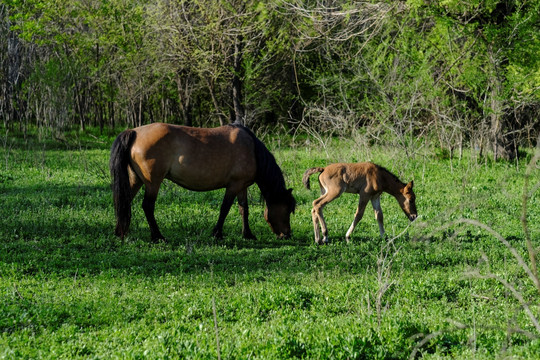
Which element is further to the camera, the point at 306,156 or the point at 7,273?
the point at 306,156

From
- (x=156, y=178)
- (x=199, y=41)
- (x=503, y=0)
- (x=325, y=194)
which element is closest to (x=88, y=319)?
Result: (x=156, y=178)

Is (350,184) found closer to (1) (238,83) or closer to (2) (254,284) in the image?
(2) (254,284)

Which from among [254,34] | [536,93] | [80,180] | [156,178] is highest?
[254,34]

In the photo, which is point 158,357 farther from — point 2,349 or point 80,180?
point 80,180

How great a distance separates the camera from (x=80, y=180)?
15.0m

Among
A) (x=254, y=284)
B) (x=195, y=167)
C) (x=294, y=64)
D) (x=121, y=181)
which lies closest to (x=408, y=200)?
(x=195, y=167)

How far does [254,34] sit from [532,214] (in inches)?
609

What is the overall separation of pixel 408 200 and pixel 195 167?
3.76m

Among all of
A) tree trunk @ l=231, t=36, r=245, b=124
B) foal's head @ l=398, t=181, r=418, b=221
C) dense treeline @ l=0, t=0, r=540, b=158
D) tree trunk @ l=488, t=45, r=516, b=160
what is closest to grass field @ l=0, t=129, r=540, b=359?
foal's head @ l=398, t=181, r=418, b=221

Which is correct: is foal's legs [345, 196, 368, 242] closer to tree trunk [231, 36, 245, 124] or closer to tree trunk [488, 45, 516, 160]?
tree trunk [488, 45, 516, 160]

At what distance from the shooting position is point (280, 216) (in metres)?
10.7

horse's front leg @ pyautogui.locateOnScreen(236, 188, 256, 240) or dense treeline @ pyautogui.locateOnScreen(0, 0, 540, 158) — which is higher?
dense treeline @ pyautogui.locateOnScreen(0, 0, 540, 158)

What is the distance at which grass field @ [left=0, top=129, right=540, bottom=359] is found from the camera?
5078 mm

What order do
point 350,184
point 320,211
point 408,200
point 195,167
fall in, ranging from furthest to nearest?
point 408,200, point 195,167, point 350,184, point 320,211
